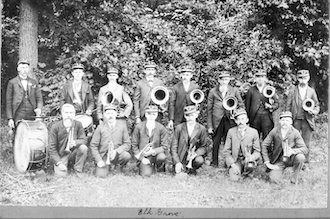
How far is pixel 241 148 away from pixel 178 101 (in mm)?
1287

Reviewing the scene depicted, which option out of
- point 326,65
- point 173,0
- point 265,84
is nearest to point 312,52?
point 326,65

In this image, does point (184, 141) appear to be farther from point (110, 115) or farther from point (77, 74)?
point (77, 74)

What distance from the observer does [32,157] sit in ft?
28.0

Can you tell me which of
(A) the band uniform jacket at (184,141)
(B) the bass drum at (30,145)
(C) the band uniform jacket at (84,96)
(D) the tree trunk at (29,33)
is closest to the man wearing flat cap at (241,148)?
(A) the band uniform jacket at (184,141)

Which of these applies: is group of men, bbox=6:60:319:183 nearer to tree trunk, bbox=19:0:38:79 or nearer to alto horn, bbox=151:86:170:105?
alto horn, bbox=151:86:170:105

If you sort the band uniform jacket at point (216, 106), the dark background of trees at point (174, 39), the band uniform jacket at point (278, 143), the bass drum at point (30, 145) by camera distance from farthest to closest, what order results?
the dark background of trees at point (174, 39)
the band uniform jacket at point (216, 106)
the band uniform jacket at point (278, 143)
the bass drum at point (30, 145)

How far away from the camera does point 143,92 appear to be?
29.1 ft

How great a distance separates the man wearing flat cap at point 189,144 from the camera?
8.73m

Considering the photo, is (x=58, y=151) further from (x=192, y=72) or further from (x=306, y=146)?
(x=306, y=146)

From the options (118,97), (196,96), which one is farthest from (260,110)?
(118,97)

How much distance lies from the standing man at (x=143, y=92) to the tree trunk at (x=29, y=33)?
1774mm

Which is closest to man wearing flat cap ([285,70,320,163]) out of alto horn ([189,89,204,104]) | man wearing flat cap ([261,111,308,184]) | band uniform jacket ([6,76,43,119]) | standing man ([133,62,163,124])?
man wearing flat cap ([261,111,308,184])

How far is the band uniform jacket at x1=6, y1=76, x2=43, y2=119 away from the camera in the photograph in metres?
8.83

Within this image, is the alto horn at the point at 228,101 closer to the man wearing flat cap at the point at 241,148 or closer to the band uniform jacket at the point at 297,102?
the man wearing flat cap at the point at 241,148
